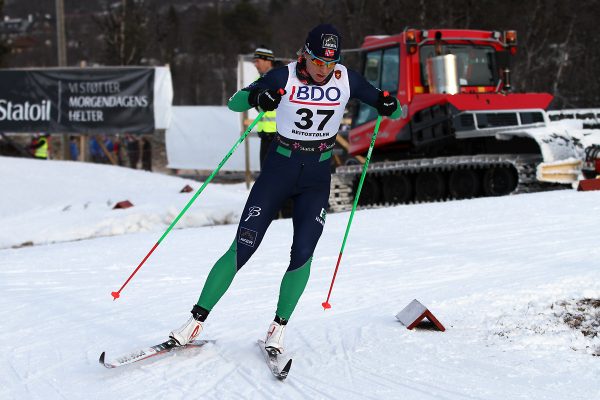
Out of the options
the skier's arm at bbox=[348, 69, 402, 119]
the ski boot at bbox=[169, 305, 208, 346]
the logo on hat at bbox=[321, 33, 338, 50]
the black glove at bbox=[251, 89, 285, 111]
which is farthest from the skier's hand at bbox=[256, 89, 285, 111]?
the ski boot at bbox=[169, 305, 208, 346]

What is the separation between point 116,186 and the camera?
671 inches

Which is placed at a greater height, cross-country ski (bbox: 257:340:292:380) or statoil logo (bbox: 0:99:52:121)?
cross-country ski (bbox: 257:340:292:380)

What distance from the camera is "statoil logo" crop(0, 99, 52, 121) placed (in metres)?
21.4

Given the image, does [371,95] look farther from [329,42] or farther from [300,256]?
[300,256]

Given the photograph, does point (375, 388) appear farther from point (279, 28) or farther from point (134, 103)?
point (279, 28)

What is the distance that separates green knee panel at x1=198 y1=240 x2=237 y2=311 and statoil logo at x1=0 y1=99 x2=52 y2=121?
16845 millimetres

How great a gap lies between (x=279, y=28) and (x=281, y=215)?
271 ft

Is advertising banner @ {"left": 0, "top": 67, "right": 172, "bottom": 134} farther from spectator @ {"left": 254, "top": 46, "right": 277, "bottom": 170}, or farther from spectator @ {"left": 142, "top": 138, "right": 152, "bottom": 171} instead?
spectator @ {"left": 254, "top": 46, "right": 277, "bottom": 170}

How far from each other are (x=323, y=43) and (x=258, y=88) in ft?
1.53

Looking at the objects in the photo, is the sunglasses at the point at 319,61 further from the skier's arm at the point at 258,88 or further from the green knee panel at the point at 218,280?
the green knee panel at the point at 218,280

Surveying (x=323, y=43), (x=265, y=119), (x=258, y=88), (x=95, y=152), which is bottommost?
(x=95, y=152)

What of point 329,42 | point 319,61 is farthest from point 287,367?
point 329,42

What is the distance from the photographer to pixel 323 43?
208 inches

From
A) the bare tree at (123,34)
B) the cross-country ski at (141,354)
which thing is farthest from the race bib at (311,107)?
the bare tree at (123,34)
